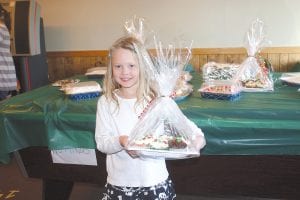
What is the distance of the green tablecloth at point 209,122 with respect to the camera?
4.77 feet

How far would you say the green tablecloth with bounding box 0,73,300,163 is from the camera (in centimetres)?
145

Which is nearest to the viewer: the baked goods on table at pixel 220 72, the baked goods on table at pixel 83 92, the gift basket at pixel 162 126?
the gift basket at pixel 162 126

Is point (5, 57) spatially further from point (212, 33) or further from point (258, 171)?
point (258, 171)

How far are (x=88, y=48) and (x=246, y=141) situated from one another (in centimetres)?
324

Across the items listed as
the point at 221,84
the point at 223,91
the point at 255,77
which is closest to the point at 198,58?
the point at 255,77

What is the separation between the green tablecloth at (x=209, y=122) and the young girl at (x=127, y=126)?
26 centimetres

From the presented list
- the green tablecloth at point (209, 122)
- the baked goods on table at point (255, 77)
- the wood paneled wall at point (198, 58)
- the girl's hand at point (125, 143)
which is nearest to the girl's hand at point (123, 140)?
the girl's hand at point (125, 143)

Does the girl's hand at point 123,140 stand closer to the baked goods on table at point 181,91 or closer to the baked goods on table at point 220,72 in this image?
the baked goods on table at point 181,91

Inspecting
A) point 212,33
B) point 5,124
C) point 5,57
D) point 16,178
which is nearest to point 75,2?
point 5,57

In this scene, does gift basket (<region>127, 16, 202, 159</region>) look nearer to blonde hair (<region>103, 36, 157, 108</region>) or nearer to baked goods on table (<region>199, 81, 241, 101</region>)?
blonde hair (<region>103, 36, 157, 108</region>)

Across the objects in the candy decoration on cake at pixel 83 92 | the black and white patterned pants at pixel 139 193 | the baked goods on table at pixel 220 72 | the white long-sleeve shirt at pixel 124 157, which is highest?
the baked goods on table at pixel 220 72

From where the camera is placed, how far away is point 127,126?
130cm

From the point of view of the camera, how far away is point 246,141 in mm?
1491

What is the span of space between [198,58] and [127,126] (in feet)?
9.46
